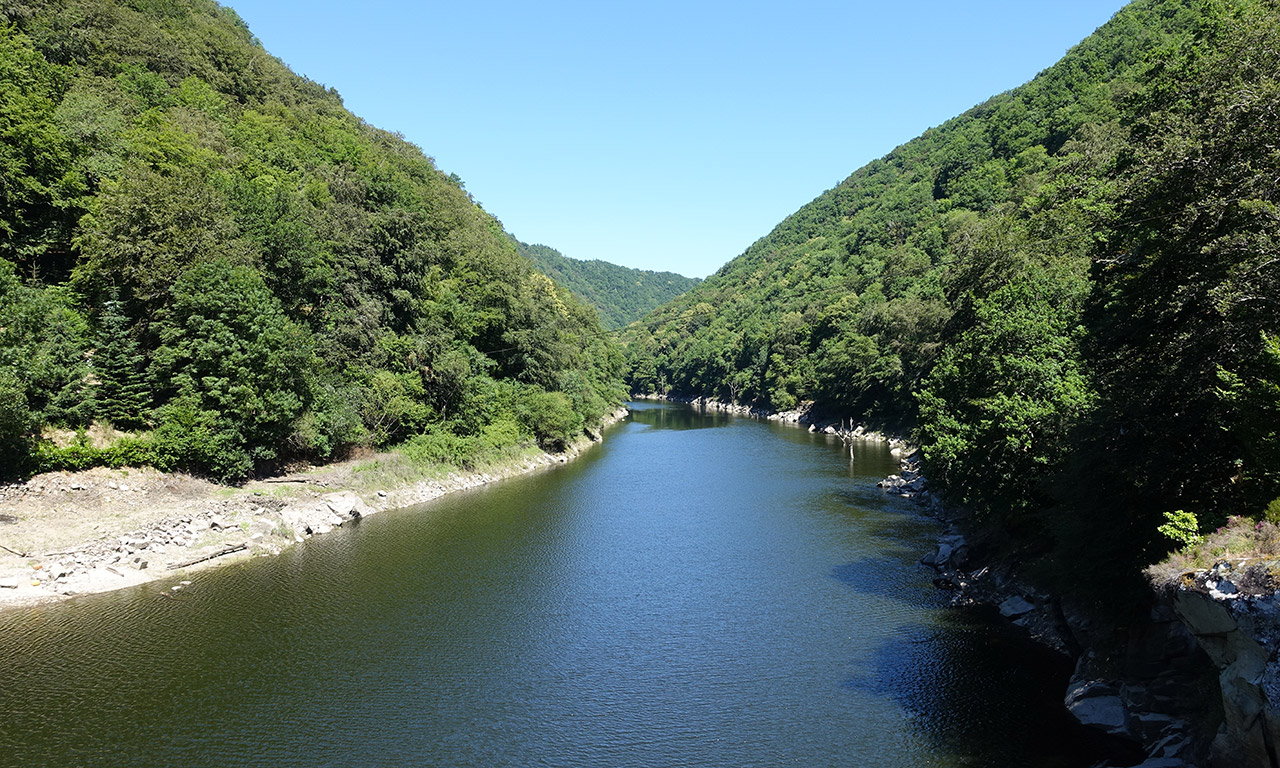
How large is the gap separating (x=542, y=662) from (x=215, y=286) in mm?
26726

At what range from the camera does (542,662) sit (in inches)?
874

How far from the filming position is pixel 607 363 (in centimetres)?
10975

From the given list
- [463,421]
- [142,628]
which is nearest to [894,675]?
[142,628]

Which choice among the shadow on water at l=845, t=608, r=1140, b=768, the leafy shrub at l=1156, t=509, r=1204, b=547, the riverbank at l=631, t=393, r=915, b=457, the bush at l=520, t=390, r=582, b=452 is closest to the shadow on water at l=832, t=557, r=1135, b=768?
the shadow on water at l=845, t=608, r=1140, b=768

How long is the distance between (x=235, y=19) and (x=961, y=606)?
412 ft

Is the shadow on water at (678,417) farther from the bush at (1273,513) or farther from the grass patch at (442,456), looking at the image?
the bush at (1273,513)

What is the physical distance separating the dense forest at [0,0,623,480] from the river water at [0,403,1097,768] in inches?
362

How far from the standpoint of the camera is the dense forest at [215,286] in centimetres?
3438

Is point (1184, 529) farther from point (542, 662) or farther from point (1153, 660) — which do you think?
point (542, 662)

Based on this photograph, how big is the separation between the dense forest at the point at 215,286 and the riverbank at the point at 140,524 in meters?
1.38

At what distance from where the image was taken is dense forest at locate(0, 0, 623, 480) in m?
34.4

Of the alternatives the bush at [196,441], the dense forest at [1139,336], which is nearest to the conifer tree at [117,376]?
the bush at [196,441]

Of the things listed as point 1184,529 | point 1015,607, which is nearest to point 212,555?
point 1015,607

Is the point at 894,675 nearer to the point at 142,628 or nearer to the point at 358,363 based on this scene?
the point at 142,628
